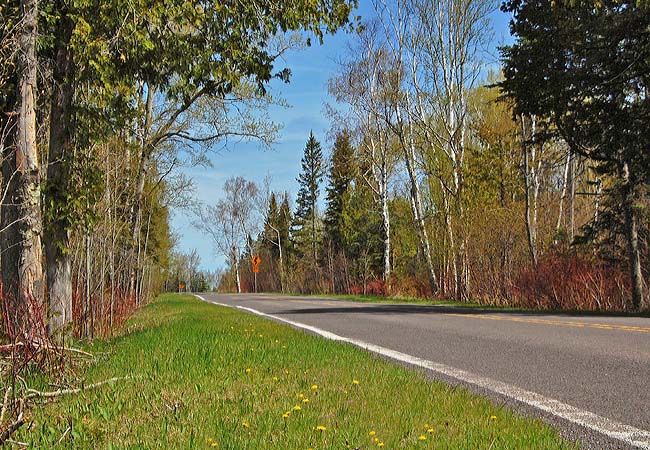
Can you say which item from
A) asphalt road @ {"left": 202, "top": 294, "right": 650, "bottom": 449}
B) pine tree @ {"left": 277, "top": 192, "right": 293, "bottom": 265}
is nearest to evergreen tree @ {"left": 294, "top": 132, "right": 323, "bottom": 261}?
pine tree @ {"left": 277, "top": 192, "right": 293, "bottom": 265}

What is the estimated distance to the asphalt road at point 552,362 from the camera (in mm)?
4379

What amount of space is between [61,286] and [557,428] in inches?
296

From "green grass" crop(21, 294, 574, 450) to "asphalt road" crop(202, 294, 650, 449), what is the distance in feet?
1.65

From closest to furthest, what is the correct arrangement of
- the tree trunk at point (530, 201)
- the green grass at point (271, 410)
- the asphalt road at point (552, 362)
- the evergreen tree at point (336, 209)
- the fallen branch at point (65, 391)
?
the green grass at point (271, 410) < the asphalt road at point (552, 362) < the fallen branch at point (65, 391) < the tree trunk at point (530, 201) < the evergreen tree at point (336, 209)

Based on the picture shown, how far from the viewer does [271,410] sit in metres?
4.32

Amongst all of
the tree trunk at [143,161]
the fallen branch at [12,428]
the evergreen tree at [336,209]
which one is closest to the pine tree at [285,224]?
the evergreen tree at [336,209]

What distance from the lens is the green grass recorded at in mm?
3604

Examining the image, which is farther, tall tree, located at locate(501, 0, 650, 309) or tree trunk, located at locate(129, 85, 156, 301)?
tree trunk, located at locate(129, 85, 156, 301)

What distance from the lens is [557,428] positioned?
4.02m

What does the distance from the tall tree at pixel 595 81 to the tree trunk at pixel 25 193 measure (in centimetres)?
1117

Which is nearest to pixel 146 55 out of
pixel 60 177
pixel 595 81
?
pixel 60 177

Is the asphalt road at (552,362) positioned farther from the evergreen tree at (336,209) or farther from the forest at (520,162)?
the evergreen tree at (336,209)

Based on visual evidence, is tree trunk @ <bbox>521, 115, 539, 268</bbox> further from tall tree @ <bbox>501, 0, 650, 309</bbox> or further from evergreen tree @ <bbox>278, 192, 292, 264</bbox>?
evergreen tree @ <bbox>278, 192, 292, 264</bbox>

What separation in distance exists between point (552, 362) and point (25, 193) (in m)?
6.32
